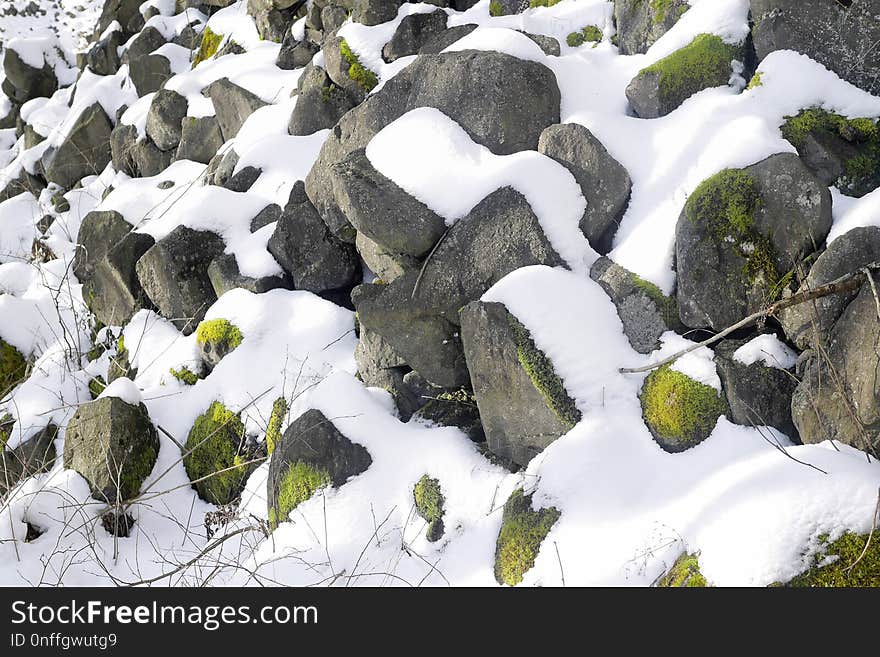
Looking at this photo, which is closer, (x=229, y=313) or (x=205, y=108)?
(x=229, y=313)

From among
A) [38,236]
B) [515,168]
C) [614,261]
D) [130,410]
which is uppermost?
[515,168]

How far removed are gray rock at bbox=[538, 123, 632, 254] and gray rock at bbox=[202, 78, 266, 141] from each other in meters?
3.88

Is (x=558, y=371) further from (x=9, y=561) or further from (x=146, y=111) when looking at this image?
(x=146, y=111)

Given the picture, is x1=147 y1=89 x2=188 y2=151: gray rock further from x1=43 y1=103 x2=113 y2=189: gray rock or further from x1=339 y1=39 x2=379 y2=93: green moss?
x1=339 y1=39 x2=379 y2=93: green moss

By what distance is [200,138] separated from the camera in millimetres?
7438

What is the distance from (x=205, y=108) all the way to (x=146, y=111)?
1.22 metres

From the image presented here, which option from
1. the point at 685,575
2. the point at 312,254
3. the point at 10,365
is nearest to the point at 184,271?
the point at 312,254

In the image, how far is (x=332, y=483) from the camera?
12.6 feet

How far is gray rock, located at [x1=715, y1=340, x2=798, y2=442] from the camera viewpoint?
3162 millimetres

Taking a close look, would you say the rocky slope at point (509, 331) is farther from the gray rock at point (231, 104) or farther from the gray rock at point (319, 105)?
the gray rock at point (231, 104)

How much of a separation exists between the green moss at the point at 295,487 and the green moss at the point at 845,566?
2.31 metres

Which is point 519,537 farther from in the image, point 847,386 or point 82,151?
point 82,151

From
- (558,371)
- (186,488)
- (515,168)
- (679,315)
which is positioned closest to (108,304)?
(186,488)

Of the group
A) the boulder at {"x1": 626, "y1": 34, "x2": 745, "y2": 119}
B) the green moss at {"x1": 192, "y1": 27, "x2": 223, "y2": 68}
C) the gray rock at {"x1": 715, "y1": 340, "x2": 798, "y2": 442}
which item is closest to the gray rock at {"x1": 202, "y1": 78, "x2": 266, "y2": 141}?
the green moss at {"x1": 192, "y1": 27, "x2": 223, "y2": 68}
